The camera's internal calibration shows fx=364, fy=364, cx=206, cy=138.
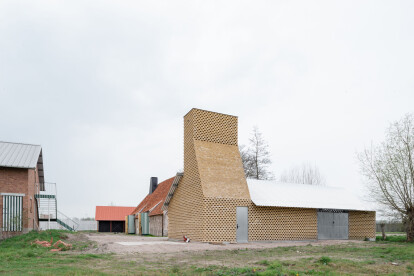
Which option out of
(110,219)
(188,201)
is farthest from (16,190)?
(110,219)

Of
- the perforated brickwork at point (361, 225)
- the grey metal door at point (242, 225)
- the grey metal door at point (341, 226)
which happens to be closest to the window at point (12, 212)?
the grey metal door at point (242, 225)

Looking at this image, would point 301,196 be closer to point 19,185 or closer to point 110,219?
point 19,185

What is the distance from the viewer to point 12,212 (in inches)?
836

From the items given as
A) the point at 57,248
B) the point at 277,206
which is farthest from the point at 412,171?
the point at 57,248

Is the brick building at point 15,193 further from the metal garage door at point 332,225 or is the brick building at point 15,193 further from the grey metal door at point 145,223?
the metal garage door at point 332,225

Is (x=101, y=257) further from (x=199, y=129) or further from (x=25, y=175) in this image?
(x=25, y=175)

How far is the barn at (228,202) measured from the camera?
794 inches

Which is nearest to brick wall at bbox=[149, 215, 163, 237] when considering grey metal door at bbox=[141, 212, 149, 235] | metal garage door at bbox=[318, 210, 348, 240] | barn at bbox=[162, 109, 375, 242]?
grey metal door at bbox=[141, 212, 149, 235]

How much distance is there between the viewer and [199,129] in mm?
21734

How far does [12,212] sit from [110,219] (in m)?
27.7

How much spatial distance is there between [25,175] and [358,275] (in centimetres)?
1968

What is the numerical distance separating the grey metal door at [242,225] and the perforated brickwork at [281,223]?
0.90 ft

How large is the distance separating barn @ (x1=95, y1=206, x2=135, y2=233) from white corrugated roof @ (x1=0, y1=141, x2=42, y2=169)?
83.2 feet

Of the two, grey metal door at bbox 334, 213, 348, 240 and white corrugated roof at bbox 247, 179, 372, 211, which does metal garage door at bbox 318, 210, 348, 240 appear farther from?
white corrugated roof at bbox 247, 179, 372, 211
